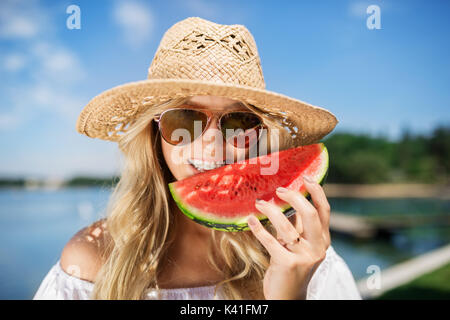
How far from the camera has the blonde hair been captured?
197 centimetres

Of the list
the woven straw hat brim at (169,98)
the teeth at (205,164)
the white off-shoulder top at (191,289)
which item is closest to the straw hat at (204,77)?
the woven straw hat brim at (169,98)

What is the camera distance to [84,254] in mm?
2012

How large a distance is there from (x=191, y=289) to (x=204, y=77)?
146 centimetres

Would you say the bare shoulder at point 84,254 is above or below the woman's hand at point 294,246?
below

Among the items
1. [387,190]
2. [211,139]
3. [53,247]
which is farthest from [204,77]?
[387,190]

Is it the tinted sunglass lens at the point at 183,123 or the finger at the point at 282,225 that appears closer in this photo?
the finger at the point at 282,225

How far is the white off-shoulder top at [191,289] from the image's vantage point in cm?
189

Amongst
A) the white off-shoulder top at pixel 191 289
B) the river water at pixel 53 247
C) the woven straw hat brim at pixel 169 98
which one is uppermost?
the woven straw hat brim at pixel 169 98

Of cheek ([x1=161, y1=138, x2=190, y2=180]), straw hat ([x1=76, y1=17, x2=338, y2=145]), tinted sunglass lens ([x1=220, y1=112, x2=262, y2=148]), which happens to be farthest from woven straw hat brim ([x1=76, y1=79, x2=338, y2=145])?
cheek ([x1=161, y1=138, x2=190, y2=180])

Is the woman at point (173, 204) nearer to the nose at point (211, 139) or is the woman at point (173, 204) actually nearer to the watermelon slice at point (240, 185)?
the nose at point (211, 139)

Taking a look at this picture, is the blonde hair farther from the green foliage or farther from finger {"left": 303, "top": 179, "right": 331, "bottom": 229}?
A: the green foliage

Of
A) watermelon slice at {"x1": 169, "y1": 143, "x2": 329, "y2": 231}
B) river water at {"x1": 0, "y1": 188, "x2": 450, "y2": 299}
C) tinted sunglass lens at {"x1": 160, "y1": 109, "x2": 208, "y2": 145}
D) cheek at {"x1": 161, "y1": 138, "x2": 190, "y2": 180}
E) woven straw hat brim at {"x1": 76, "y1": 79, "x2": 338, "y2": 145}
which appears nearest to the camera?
woven straw hat brim at {"x1": 76, "y1": 79, "x2": 338, "y2": 145}
